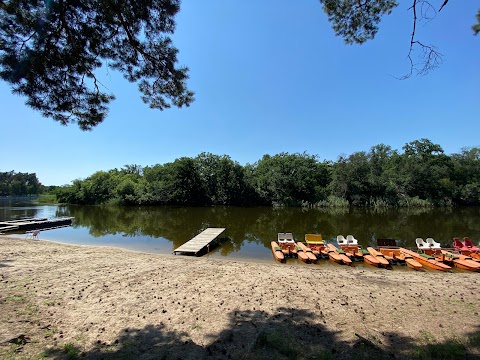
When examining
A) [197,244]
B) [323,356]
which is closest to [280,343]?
[323,356]

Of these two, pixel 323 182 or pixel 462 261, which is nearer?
pixel 462 261

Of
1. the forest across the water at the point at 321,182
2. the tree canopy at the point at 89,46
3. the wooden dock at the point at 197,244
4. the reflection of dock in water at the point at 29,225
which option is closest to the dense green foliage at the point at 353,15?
the tree canopy at the point at 89,46

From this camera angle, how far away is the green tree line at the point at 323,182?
45.6m

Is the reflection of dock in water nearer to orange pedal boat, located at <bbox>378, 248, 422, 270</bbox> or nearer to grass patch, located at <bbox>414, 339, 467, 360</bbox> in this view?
orange pedal boat, located at <bbox>378, 248, 422, 270</bbox>

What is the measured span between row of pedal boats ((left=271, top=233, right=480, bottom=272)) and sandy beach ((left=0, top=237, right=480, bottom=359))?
77.4 inches

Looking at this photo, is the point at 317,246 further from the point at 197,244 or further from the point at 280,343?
the point at 280,343

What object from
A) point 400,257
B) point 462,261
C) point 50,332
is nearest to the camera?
point 50,332

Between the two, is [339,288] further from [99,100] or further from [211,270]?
[99,100]

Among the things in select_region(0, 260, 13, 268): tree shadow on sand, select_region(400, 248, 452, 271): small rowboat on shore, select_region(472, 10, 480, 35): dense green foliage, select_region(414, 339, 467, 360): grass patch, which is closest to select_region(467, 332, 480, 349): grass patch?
select_region(414, 339, 467, 360): grass patch

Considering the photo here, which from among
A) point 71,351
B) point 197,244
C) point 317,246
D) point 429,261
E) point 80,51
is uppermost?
point 80,51

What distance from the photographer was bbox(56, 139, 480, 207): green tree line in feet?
149

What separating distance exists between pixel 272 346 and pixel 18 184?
13241 cm

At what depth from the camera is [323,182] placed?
53438 mm

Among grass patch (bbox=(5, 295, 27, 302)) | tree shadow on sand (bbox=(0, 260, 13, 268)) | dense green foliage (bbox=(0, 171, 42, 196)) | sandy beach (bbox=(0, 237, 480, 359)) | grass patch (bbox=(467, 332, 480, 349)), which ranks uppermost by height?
dense green foliage (bbox=(0, 171, 42, 196))
